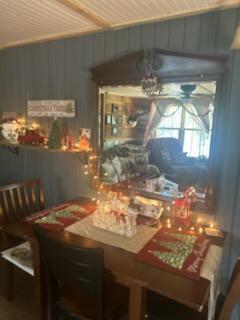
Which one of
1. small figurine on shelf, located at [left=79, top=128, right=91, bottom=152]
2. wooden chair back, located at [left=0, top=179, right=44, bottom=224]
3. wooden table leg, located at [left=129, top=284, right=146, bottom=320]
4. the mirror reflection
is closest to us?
wooden table leg, located at [left=129, top=284, right=146, bottom=320]

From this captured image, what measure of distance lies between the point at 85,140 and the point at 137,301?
4.58ft

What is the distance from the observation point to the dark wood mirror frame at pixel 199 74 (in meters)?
1.62

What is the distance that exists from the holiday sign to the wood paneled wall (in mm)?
56

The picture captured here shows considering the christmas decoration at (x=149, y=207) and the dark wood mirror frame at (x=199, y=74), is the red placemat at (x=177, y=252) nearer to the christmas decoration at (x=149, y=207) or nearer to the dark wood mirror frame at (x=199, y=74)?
the christmas decoration at (x=149, y=207)

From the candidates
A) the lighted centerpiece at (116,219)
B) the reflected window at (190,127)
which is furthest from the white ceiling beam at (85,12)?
the lighted centerpiece at (116,219)

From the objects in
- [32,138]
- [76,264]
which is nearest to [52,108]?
[32,138]

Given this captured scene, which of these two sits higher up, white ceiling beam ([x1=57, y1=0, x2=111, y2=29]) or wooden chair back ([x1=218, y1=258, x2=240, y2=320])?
white ceiling beam ([x1=57, y1=0, x2=111, y2=29])

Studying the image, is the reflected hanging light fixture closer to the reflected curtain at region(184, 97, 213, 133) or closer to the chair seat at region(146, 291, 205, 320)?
the reflected curtain at region(184, 97, 213, 133)

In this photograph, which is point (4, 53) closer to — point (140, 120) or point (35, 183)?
point (35, 183)

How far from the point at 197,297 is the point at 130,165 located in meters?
1.16

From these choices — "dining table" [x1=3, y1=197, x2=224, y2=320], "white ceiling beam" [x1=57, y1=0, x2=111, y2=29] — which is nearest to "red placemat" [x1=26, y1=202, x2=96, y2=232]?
"dining table" [x1=3, y1=197, x2=224, y2=320]

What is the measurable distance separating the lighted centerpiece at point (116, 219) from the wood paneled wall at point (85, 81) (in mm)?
622

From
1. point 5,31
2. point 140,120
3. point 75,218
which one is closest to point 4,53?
point 5,31

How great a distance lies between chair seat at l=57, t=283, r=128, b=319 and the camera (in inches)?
53.6
